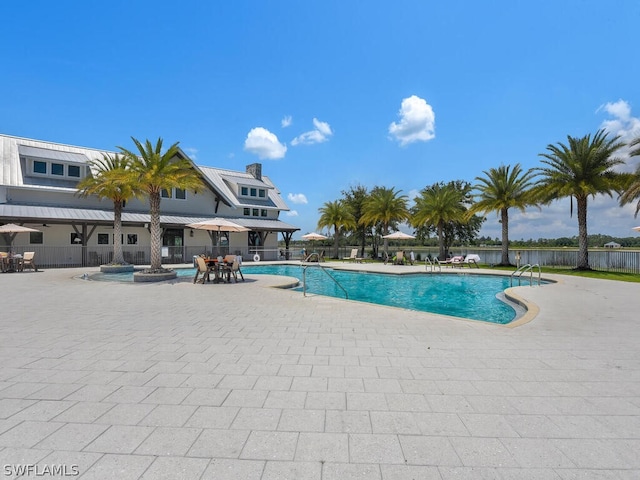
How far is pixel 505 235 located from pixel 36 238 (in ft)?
106

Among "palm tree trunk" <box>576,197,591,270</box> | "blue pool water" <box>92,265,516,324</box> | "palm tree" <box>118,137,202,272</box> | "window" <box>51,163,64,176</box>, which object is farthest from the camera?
"window" <box>51,163,64,176</box>

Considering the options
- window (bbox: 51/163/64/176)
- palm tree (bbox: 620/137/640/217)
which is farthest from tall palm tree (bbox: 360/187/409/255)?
window (bbox: 51/163/64/176)

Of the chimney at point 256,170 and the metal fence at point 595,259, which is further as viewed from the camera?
the chimney at point 256,170

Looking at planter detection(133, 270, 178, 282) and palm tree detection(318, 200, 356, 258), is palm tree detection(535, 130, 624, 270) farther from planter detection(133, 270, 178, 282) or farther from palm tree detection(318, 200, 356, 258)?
planter detection(133, 270, 178, 282)

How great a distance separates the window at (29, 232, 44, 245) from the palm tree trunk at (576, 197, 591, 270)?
1349 inches

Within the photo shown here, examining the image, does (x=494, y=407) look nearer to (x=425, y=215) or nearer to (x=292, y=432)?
(x=292, y=432)

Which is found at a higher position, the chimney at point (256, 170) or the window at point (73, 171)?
the chimney at point (256, 170)

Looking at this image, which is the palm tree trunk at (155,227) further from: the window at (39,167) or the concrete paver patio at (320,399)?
the window at (39,167)

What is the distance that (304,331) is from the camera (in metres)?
6.14

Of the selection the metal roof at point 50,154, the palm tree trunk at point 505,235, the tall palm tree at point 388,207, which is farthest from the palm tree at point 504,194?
the metal roof at point 50,154

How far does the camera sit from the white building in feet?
70.9

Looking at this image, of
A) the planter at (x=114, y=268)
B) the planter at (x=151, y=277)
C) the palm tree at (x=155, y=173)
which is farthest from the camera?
the planter at (x=114, y=268)

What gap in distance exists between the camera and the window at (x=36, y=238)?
2243 cm

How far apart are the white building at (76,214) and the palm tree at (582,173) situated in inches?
820
